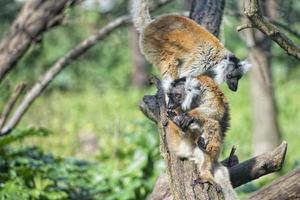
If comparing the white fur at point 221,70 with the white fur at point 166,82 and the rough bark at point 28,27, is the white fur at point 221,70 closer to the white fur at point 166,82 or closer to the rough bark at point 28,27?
the white fur at point 166,82

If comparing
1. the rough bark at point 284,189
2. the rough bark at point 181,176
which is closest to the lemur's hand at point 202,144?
the rough bark at point 181,176

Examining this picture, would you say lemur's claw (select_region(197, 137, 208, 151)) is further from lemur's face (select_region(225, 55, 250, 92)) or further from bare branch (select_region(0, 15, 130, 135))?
bare branch (select_region(0, 15, 130, 135))

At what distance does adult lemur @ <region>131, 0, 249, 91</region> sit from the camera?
623cm

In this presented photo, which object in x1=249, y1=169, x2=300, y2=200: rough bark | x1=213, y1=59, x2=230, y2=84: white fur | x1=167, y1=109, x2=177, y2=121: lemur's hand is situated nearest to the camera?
x1=249, y1=169, x2=300, y2=200: rough bark

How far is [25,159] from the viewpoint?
743cm

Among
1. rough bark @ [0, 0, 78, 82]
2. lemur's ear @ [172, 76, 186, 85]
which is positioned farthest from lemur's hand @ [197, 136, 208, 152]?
rough bark @ [0, 0, 78, 82]

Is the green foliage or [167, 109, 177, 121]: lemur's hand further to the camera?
the green foliage

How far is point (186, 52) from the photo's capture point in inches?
252

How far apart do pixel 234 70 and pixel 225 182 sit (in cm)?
118

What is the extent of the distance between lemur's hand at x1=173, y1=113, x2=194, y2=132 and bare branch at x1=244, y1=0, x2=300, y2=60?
86 cm

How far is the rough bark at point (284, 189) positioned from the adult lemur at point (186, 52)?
41.9 inches

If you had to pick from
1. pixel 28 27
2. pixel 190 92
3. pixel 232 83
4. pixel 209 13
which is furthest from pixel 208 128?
pixel 28 27

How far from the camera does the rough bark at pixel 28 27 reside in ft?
25.0

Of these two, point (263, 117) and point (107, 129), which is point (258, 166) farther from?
point (107, 129)
